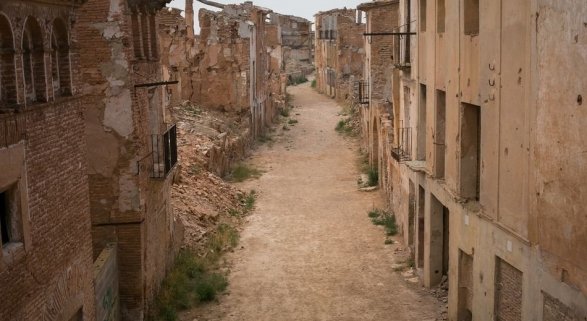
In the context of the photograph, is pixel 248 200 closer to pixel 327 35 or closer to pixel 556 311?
pixel 556 311

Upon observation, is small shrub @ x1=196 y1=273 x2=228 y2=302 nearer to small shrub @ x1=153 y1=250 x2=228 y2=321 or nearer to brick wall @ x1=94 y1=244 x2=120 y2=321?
small shrub @ x1=153 y1=250 x2=228 y2=321

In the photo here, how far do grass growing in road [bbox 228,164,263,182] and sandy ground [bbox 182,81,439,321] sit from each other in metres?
0.55

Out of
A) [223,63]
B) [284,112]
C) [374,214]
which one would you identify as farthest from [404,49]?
[284,112]

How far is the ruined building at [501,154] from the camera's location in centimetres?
994

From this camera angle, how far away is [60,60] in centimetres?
1005

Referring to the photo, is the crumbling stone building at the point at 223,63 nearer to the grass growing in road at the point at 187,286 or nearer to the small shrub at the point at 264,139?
the small shrub at the point at 264,139

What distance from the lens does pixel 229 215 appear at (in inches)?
978

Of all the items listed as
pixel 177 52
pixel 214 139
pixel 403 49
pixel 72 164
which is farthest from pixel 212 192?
pixel 72 164

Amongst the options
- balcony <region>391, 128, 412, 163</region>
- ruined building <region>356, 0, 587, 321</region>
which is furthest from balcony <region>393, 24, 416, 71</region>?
balcony <region>391, 128, 412, 163</region>

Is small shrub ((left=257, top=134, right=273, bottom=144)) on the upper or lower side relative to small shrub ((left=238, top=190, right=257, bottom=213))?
upper

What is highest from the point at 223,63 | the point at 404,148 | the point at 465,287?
the point at 223,63

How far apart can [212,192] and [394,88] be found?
7462mm

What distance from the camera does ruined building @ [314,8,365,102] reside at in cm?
5397

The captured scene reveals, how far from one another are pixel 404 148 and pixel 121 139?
9.30 m
